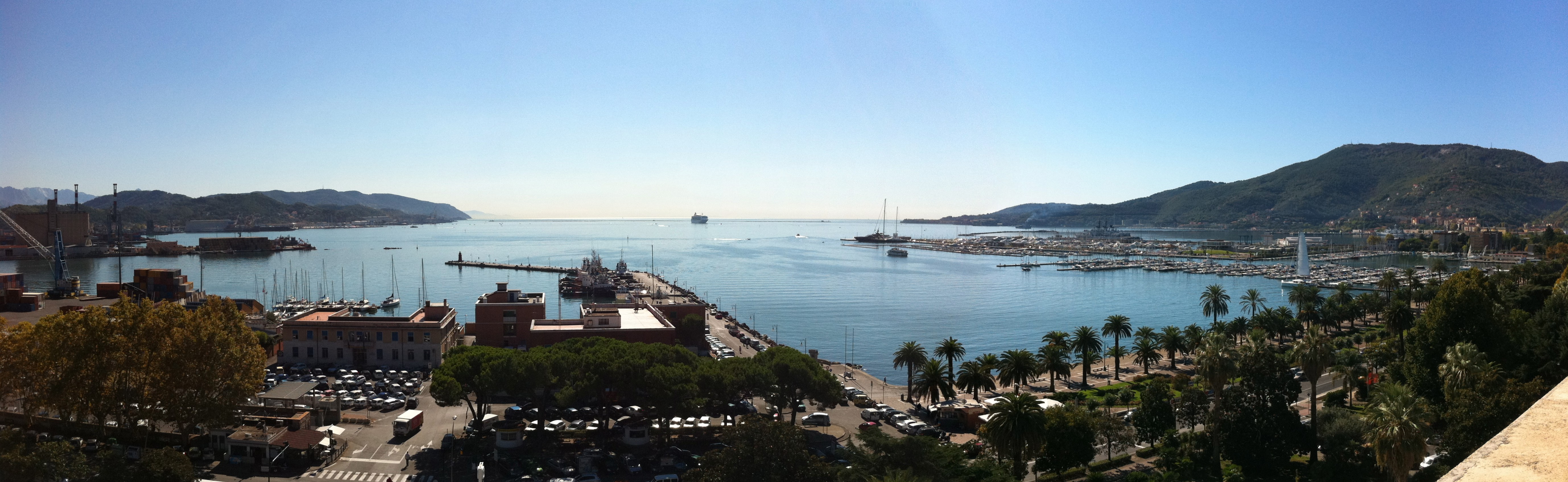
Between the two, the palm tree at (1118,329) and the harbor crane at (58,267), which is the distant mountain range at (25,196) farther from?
the palm tree at (1118,329)

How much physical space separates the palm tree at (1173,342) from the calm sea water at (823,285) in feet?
31.3

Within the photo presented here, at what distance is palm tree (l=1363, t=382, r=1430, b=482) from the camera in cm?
1343

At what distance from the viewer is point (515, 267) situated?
86000 mm

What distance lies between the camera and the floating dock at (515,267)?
84188mm

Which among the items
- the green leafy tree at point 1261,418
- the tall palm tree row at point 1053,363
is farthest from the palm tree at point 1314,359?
the tall palm tree row at point 1053,363

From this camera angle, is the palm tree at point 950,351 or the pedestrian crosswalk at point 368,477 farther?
the palm tree at point 950,351

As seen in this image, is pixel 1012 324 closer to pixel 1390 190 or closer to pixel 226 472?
pixel 226 472

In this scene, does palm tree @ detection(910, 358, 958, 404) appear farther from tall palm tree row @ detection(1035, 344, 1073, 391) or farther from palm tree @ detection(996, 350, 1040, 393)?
tall palm tree row @ detection(1035, 344, 1073, 391)

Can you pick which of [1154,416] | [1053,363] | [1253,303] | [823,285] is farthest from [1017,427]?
[823,285]

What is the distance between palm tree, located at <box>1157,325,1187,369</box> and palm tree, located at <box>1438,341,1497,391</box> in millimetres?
13786

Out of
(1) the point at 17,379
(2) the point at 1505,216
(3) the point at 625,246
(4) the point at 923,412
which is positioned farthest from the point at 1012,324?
(2) the point at 1505,216

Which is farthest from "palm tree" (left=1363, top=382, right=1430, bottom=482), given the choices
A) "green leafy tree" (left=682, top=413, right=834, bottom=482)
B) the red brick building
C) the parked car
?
the red brick building

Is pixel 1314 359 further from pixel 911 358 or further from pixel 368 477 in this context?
pixel 368 477

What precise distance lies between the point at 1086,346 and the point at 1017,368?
188 inches
